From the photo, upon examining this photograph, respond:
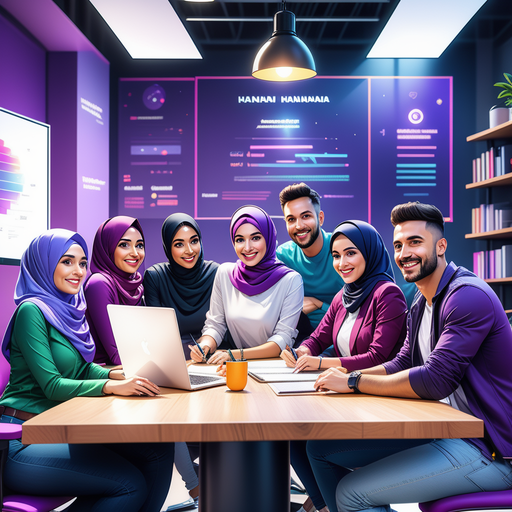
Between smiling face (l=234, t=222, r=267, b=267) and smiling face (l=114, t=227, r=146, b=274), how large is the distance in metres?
0.55

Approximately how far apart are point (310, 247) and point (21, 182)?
2.08 metres

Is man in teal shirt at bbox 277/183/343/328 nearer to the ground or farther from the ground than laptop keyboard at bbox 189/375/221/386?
farther from the ground

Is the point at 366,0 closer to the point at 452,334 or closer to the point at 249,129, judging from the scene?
the point at 249,129

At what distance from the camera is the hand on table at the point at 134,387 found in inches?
56.8

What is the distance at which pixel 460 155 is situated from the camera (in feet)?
15.7

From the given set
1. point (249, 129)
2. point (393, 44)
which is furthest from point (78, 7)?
point (393, 44)

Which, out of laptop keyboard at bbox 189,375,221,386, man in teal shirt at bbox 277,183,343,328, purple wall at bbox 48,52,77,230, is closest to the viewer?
laptop keyboard at bbox 189,375,221,386

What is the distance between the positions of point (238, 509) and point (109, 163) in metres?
4.04

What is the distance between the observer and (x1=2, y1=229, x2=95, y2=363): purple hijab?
70.9 inches

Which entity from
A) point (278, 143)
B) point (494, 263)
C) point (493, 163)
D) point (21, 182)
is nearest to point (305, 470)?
point (21, 182)

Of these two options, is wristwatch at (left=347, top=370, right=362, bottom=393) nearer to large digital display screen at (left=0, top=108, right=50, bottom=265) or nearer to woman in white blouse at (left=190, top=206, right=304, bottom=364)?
woman in white blouse at (left=190, top=206, right=304, bottom=364)

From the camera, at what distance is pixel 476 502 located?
1315 millimetres

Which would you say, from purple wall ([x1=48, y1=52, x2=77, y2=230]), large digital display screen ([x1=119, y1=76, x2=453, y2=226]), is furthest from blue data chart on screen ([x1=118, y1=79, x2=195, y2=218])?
purple wall ([x1=48, y1=52, x2=77, y2=230])

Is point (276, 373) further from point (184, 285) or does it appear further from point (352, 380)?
point (184, 285)
